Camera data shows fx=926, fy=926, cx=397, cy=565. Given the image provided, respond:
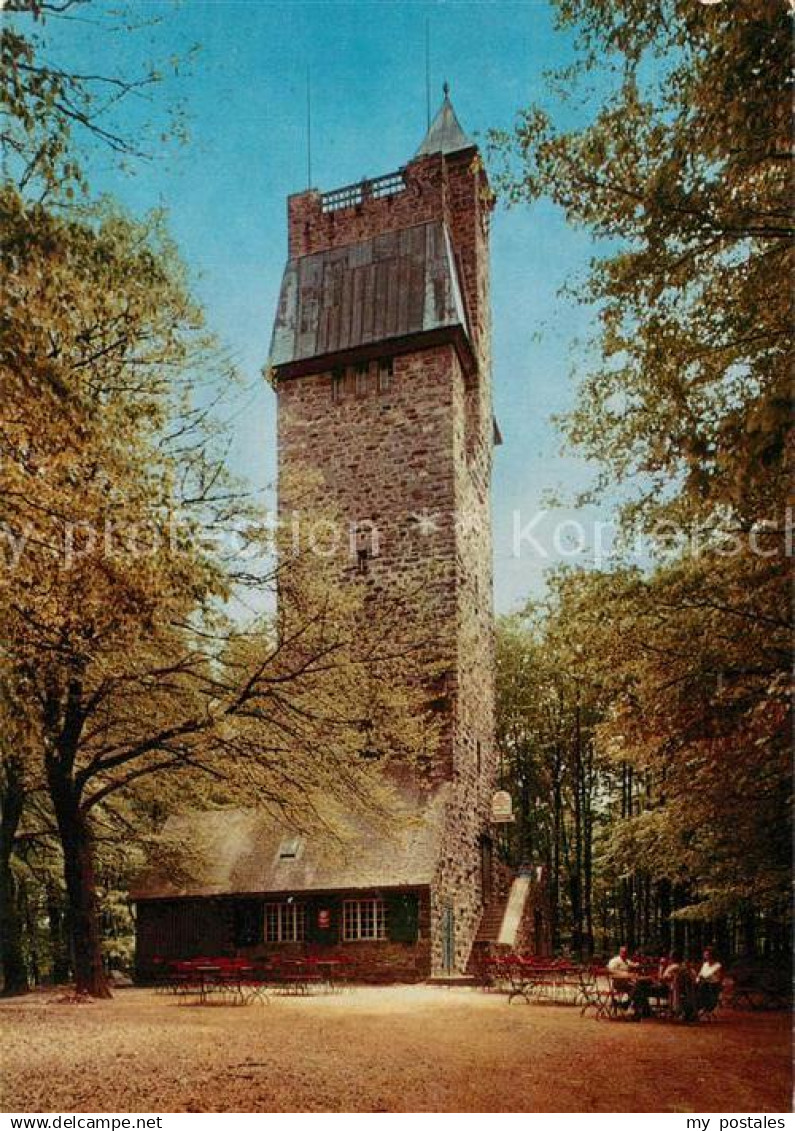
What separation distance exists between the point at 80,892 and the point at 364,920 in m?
6.08

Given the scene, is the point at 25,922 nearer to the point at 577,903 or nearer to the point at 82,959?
the point at 82,959

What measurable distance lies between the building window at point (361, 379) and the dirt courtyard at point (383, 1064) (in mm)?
12507

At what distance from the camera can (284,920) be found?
636 inches

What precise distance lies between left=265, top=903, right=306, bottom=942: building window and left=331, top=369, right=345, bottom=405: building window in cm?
980

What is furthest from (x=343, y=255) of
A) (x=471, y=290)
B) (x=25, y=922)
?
(x=25, y=922)

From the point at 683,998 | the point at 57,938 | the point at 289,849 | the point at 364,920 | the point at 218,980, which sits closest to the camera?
the point at 683,998

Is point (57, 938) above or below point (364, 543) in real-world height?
below

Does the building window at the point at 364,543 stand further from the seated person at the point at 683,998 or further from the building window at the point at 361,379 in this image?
the seated person at the point at 683,998

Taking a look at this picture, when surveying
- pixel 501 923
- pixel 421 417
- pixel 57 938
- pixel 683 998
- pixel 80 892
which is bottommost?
pixel 57 938

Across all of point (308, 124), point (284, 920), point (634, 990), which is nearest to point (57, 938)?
point (284, 920)

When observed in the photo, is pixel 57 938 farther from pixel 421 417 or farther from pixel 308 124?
pixel 308 124

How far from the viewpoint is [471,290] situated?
18.4 meters

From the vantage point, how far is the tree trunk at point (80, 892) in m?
11.0

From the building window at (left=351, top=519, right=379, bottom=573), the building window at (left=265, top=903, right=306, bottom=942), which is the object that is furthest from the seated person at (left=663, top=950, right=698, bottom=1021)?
the building window at (left=351, top=519, right=379, bottom=573)
